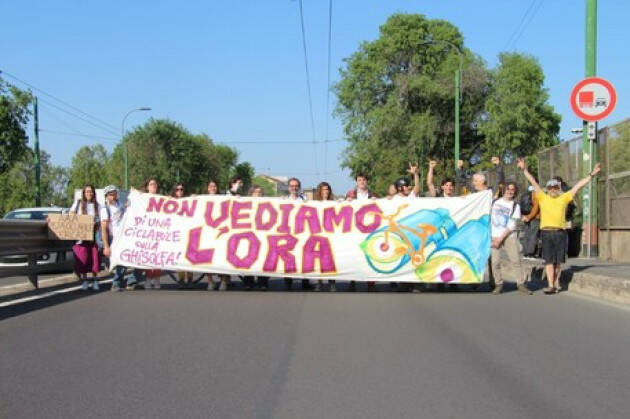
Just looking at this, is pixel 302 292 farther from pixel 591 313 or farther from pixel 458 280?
pixel 591 313

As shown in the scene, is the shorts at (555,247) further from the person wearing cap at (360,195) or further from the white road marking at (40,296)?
the white road marking at (40,296)

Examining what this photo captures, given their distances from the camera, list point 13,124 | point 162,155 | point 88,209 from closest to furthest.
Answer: point 88,209, point 13,124, point 162,155

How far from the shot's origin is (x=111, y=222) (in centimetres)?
1205

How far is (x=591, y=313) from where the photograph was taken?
920cm

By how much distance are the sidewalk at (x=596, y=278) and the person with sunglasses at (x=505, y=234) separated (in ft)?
0.94

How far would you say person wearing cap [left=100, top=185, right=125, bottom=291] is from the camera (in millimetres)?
11805

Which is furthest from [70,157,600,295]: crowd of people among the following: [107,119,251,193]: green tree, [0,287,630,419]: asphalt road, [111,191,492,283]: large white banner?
[107,119,251,193]: green tree

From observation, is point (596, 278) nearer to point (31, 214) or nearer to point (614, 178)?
point (614, 178)

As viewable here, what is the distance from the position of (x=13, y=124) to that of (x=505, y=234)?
88.5 ft

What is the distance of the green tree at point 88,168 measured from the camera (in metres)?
117

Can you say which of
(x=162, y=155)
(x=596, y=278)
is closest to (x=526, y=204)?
(x=596, y=278)

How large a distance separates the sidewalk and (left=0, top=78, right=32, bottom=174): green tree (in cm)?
2570

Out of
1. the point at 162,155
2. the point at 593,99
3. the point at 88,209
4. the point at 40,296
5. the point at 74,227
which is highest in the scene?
the point at 162,155

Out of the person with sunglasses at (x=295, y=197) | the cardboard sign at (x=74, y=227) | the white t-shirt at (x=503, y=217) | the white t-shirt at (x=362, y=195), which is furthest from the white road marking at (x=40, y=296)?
the white t-shirt at (x=503, y=217)
